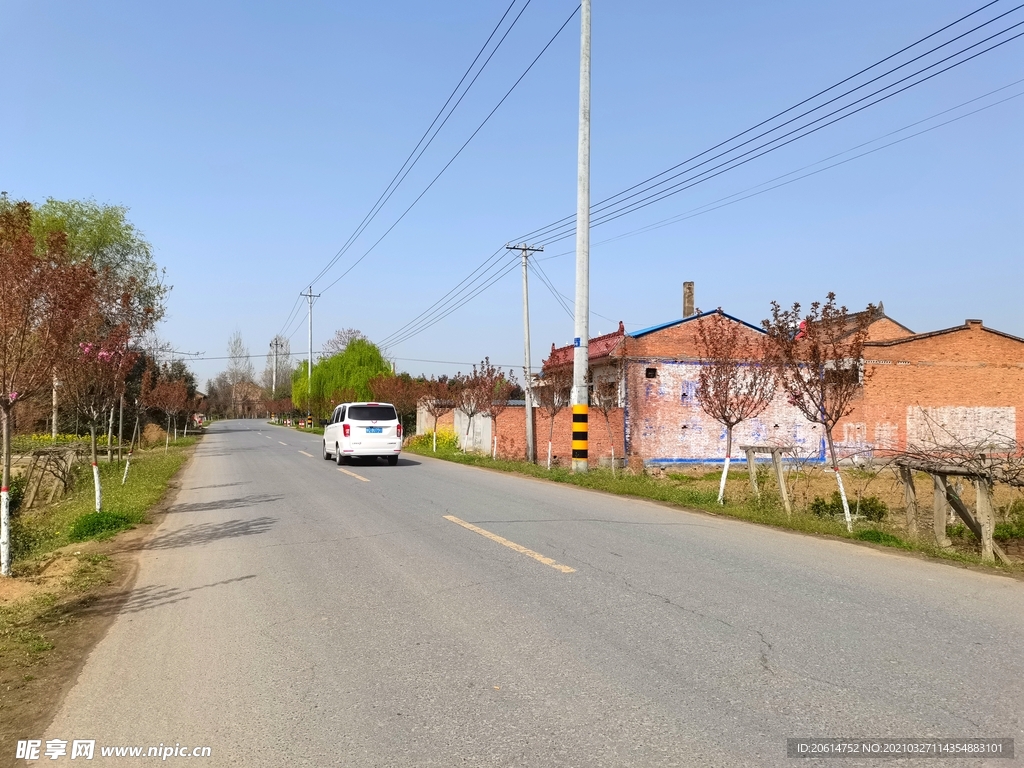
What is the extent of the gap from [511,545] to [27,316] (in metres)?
5.82

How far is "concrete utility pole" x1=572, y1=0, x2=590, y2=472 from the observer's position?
17500mm

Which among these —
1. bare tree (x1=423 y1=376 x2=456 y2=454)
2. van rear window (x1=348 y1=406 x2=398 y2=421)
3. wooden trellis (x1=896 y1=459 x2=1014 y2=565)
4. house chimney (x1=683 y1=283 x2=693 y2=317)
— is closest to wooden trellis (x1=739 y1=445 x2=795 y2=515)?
wooden trellis (x1=896 y1=459 x2=1014 y2=565)

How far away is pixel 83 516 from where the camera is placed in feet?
36.1

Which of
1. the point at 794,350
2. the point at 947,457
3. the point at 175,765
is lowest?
the point at 175,765

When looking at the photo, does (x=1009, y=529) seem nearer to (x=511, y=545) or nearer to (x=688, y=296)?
(x=511, y=545)

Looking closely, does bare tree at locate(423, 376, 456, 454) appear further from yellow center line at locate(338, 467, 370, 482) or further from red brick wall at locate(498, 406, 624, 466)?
yellow center line at locate(338, 467, 370, 482)

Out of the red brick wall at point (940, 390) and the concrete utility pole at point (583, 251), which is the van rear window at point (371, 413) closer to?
the concrete utility pole at point (583, 251)

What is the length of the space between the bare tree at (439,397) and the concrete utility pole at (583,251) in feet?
48.7

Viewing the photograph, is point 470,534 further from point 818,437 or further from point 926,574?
point 818,437

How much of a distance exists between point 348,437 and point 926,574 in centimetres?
1753

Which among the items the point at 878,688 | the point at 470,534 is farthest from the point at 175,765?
the point at 470,534

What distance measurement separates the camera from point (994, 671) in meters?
4.32

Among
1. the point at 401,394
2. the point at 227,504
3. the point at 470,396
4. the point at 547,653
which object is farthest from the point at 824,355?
the point at 401,394

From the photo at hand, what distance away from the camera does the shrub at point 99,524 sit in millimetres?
10266
